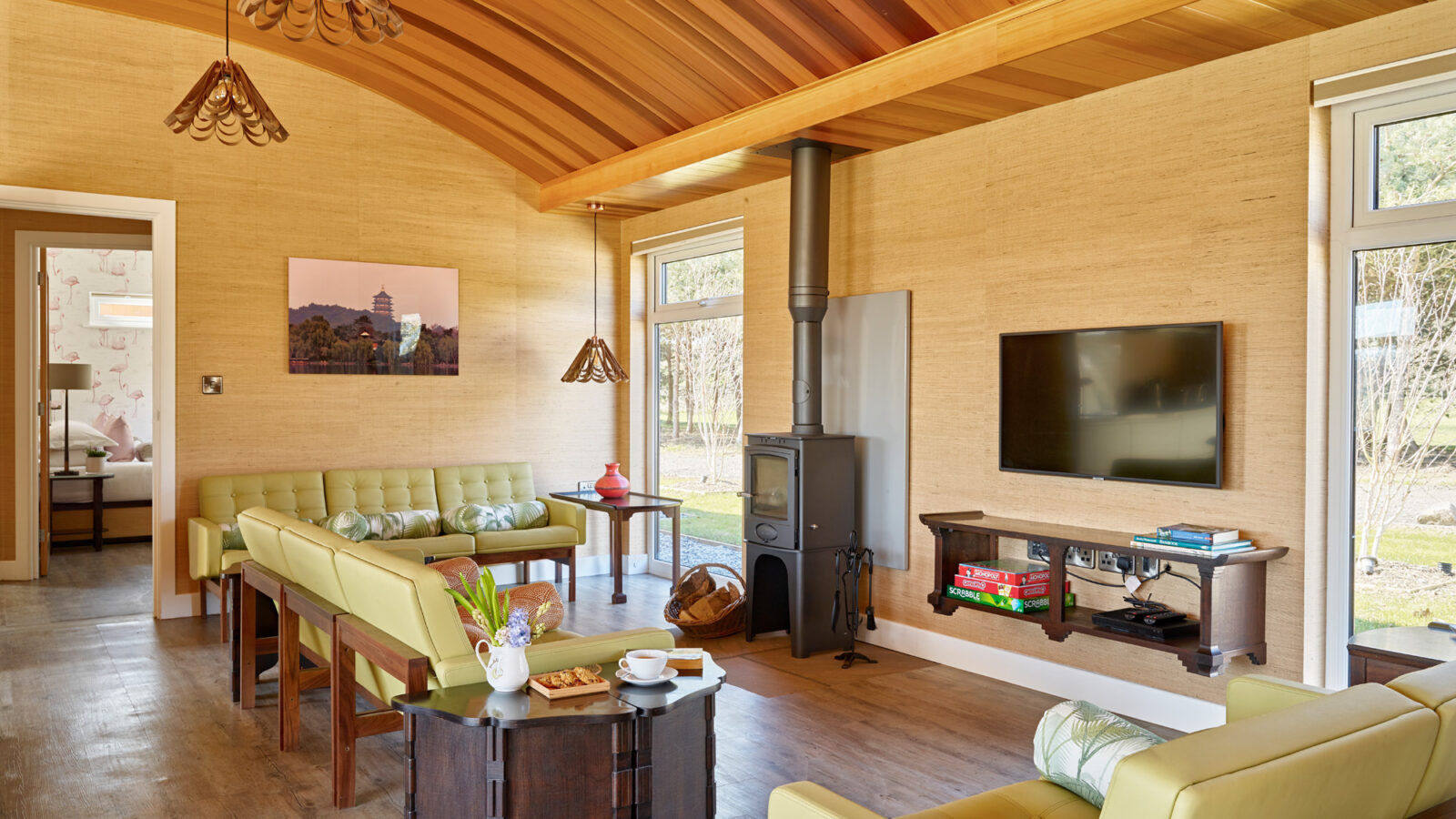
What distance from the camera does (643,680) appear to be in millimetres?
2996

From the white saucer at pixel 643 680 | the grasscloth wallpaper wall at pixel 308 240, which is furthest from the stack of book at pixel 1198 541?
the grasscloth wallpaper wall at pixel 308 240

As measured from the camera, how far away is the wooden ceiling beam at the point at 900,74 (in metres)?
3.92

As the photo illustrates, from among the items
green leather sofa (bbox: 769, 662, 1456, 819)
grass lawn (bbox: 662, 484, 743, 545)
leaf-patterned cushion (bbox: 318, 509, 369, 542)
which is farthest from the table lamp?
green leather sofa (bbox: 769, 662, 1456, 819)

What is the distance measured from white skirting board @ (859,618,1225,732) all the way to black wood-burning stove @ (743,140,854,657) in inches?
15.3

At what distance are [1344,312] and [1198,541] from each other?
41.5 inches

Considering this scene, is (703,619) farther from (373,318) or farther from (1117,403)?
(373,318)

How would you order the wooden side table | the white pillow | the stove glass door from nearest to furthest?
the stove glass door → the wooden side table → the white pillow

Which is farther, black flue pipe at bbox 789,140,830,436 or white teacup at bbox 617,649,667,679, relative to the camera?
black flue pipe at bbox 789,140,830,436

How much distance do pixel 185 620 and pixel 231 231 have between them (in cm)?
255

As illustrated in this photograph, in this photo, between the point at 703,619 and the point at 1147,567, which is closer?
the point at 1147,567

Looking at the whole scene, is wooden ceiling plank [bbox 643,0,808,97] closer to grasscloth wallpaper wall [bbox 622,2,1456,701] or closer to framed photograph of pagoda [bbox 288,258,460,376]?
grasscloth wallpaper wall [bbox 622,2,1456,701]

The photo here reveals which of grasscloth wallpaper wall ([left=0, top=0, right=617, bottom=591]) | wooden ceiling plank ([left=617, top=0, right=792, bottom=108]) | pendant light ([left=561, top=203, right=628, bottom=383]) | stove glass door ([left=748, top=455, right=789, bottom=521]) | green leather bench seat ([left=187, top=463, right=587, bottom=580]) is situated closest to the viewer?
wooden ceiling plank ([left=617, top=0, right=792, bottom=108])

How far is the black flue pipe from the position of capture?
5734mm

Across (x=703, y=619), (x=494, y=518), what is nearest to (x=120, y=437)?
(x=494, y=518)
